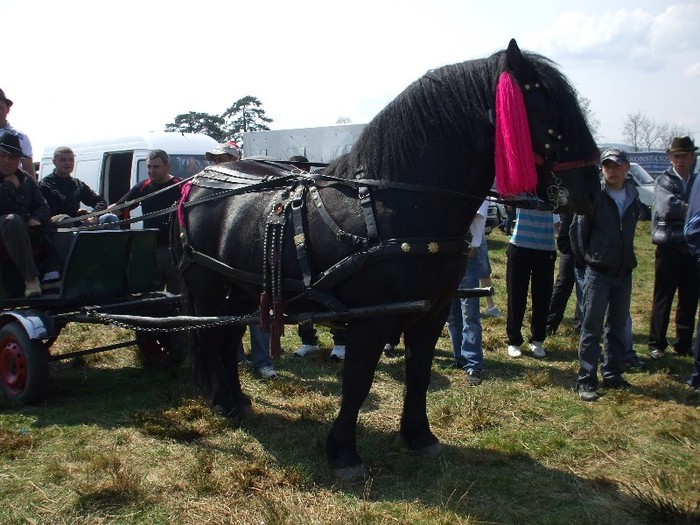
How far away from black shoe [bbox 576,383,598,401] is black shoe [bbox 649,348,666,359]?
1.74 meters

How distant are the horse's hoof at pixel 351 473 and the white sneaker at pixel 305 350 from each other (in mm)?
3166

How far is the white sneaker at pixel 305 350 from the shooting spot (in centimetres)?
710

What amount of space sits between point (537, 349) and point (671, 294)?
159 cm

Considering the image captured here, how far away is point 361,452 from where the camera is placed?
437 centimetres

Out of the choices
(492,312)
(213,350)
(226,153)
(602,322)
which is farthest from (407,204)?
(492,312)

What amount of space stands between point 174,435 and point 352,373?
159 cm

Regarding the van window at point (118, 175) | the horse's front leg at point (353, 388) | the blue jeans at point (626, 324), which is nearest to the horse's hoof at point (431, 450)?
the horse's front leg at point (353, 388)

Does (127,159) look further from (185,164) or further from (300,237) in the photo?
(300,237)

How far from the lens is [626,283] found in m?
5.69

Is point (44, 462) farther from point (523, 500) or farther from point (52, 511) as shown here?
point (523, 500)

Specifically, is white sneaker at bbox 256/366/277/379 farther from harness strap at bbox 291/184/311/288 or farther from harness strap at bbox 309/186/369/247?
harness strap at bbox 309/186/369/247

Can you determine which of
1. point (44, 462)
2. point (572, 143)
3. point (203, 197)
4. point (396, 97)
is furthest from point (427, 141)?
point (44, 462)

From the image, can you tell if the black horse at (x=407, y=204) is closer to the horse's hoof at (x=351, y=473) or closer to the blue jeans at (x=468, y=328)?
the horse's hoof at (x=351, y=473)

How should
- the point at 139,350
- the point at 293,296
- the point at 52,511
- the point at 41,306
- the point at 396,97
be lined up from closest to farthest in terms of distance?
the point at 52,511 → the point at 396,97 → the point at 293,296 → the point at 41,306 → the point at 139,350
